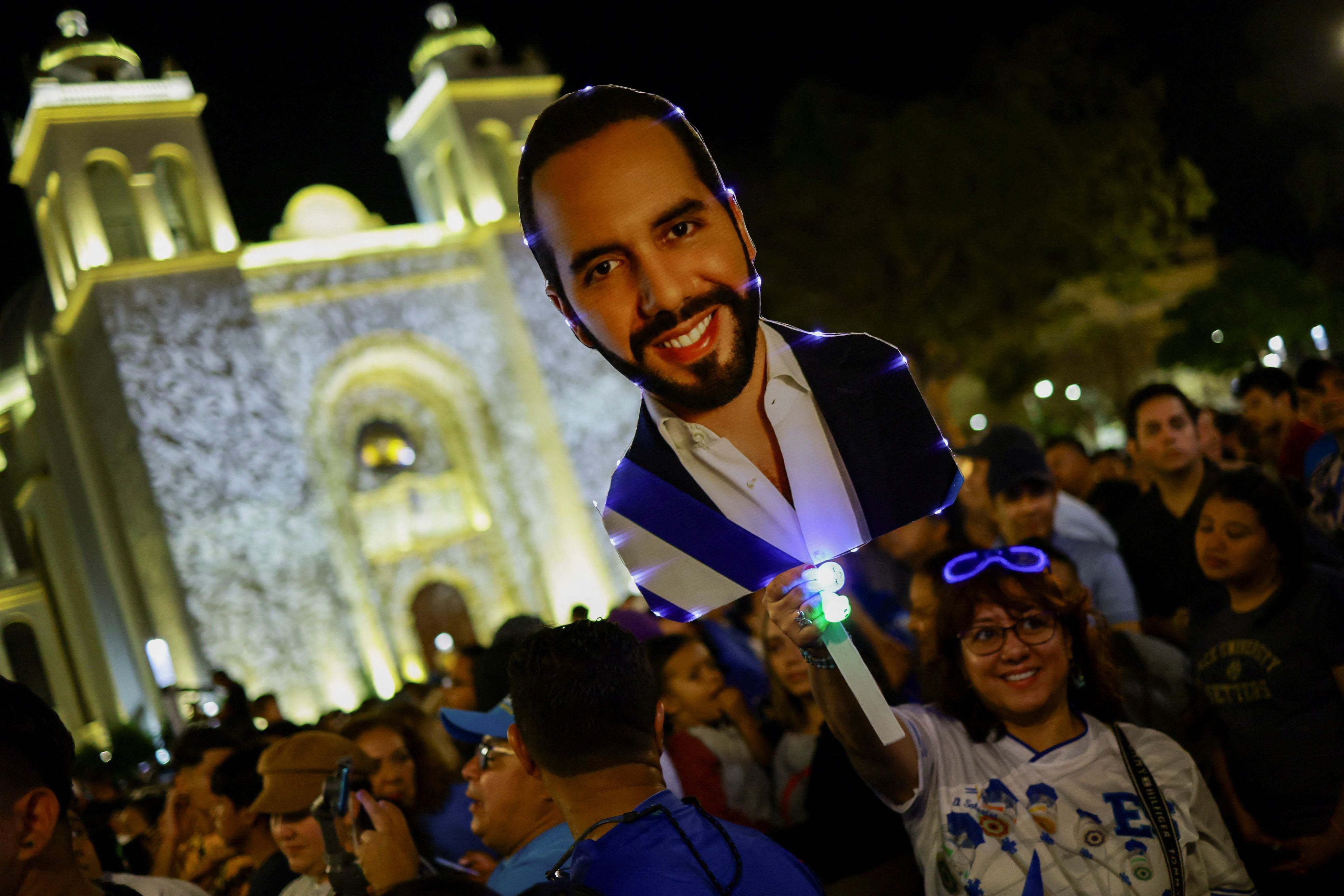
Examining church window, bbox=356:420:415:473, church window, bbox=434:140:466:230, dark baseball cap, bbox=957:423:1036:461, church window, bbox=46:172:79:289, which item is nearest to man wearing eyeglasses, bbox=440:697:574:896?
dark baseball cap, bbox=957:423:1036:461

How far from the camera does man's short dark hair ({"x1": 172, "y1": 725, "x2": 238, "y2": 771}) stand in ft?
16.2

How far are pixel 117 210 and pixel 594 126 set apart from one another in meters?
18.5

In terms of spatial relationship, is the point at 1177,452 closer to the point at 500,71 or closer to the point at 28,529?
the point at 500,71

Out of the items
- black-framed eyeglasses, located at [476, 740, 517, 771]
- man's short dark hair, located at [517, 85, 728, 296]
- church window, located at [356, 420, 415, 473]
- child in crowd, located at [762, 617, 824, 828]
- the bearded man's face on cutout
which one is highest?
church window, located at [356, 420, 415, 473]

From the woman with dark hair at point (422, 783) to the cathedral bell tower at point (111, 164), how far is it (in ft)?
52.0

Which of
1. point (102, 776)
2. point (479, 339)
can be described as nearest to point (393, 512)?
point (479, 339)

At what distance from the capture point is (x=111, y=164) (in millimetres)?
18891

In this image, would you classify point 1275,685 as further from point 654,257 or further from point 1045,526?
point 654,257

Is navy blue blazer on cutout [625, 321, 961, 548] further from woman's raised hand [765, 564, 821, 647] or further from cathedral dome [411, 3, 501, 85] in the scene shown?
cathedral dome [411, 3, 501, 85]

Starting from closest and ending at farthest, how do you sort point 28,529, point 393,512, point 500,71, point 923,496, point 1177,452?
point 923,496 < point 1177,452 < point 393,512 < point 500,71 < point 28,529

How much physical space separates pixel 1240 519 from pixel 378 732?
2.79 metres

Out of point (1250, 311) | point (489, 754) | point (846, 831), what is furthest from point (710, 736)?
point (1250, 311)

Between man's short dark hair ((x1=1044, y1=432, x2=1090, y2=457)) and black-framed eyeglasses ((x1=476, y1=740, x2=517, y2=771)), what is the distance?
15.0 ft

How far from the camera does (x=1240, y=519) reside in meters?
3.52
